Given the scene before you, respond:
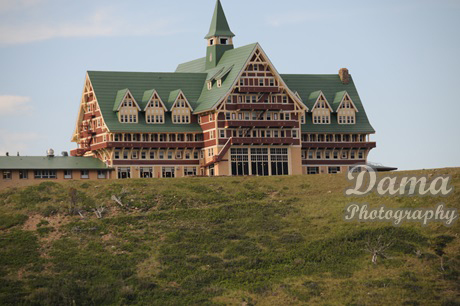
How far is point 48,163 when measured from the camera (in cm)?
13688

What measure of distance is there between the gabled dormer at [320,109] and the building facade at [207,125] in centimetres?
46

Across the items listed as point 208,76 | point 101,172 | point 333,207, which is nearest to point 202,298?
point 333,207

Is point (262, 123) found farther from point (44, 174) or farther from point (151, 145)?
point (44, 174)

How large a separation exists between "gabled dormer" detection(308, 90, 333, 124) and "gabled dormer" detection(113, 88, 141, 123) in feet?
81.2

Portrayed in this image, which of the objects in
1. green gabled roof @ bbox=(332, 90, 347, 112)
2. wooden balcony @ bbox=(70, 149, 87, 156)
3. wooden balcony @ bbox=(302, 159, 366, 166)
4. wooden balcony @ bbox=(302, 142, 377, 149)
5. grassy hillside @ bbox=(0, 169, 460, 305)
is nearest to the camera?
grassy hillside @ bbox=(0, 169, 460, 305)

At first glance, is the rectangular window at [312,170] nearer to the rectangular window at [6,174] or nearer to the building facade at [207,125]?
the building facade at [207,125]

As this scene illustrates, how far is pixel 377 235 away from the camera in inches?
→ 4247

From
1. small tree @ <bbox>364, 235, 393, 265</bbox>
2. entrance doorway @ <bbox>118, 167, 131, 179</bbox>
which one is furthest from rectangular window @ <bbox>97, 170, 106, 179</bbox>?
small tree @ <bbox>364, 235, 393, 265</bbox>

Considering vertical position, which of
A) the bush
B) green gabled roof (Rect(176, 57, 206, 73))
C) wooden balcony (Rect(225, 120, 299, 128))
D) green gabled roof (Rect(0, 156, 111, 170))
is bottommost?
the bush

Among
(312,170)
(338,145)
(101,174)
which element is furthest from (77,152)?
(338,145)

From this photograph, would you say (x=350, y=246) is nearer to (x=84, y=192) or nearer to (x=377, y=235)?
(x=377, y=235)

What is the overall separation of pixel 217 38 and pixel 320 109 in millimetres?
17252

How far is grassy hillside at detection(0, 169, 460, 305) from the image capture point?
3794 inches

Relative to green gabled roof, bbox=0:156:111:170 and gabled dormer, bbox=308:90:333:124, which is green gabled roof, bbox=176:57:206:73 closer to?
gabled dormer, bbox=308:90:333:124
